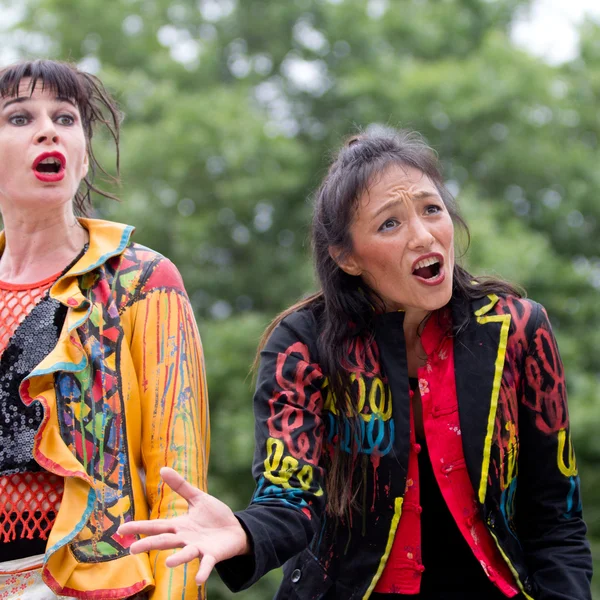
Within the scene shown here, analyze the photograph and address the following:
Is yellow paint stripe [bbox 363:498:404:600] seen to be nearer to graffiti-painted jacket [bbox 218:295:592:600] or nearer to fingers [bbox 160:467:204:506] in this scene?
graffiti-painted jacket [bbox 218:295:592:600]

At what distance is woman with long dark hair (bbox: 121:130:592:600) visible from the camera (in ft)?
8.36

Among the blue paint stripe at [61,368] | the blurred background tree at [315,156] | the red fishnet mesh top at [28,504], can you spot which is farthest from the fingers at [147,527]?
the blurred background tree at [315,156]

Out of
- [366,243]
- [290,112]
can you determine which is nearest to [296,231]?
[290,112]

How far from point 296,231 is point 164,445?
7866 millimetres

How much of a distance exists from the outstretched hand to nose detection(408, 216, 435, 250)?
35.5 inches

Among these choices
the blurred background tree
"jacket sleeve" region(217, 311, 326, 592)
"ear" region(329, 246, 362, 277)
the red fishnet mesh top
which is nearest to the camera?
"jacket sleeve" region(217, 311, 326, 592)

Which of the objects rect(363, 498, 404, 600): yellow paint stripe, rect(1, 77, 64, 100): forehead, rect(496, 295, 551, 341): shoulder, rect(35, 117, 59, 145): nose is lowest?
rect(363, 498, 404, 600): yellow paint stripe

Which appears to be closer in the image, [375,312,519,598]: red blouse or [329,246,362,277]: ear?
[375,312,519,598]: red blouse

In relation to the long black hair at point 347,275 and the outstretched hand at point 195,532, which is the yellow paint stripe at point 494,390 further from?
the outstretched hand at point 195,532

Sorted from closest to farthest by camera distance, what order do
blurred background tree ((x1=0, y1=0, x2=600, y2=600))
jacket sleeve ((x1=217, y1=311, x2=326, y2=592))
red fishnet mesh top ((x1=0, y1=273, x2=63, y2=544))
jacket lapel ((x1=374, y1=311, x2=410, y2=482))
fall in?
jacket sleeve ((x1=217, y1=311, x2=326, y2=592)) → red fishnet mesh top ((x1=0, y1=273, x2=63, y2=544)) → jacket lapel ((x1=374, y1=311, x2=410, y2=482)) → blurred background tree ((x1=0, y1=0, x2=600, y2=600))

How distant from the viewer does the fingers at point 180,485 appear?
84.0 inches

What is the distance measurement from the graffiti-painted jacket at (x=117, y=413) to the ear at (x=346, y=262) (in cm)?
48

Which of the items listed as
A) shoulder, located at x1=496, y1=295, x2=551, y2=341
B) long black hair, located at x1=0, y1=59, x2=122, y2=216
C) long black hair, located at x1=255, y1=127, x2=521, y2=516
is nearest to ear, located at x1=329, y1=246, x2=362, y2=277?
long black hair, located at x1=255, y1=127, x2=521, y2=516

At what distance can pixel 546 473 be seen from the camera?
2637mm
